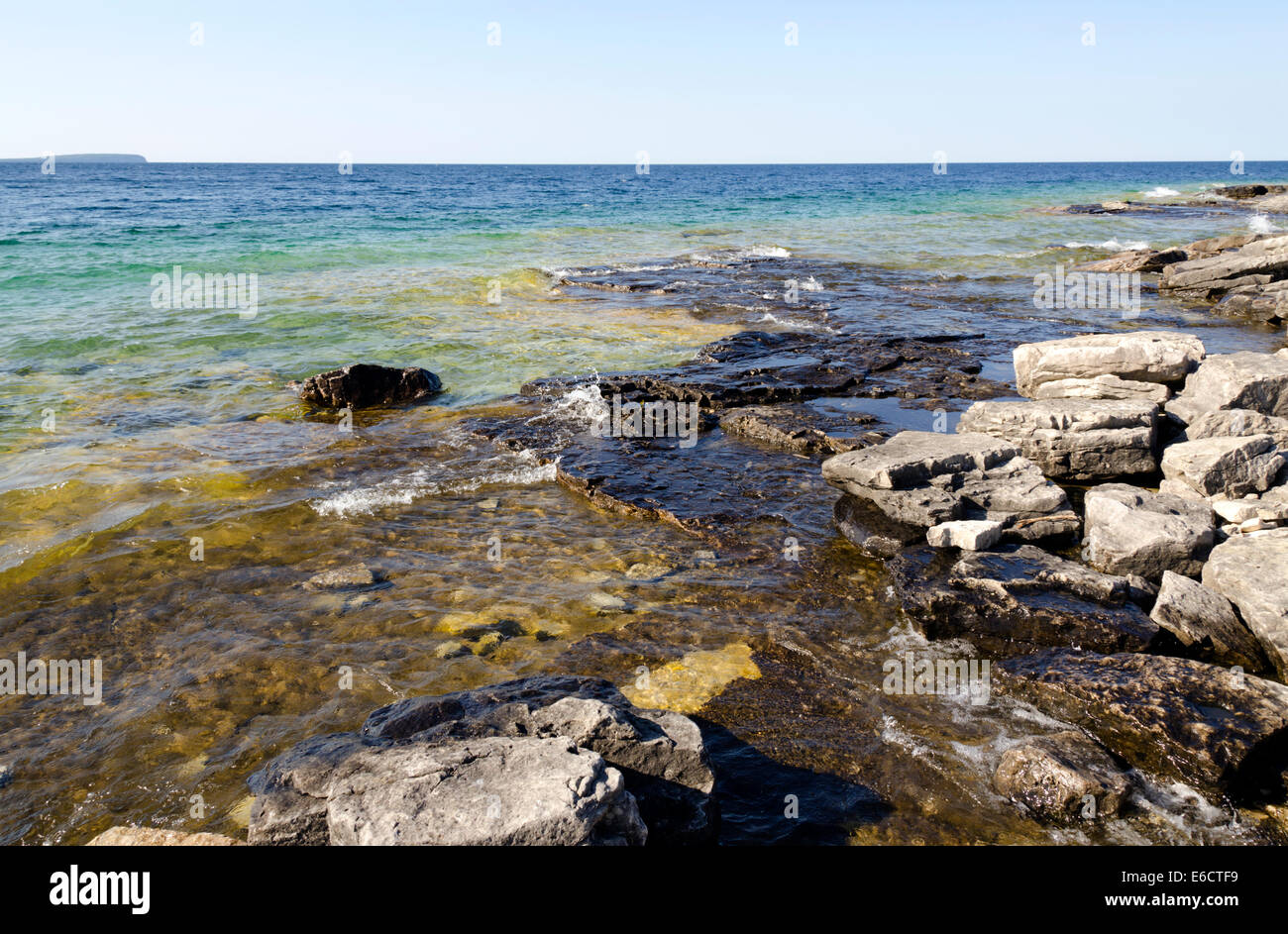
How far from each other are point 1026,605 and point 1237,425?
4648mm

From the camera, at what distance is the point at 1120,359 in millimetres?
10609

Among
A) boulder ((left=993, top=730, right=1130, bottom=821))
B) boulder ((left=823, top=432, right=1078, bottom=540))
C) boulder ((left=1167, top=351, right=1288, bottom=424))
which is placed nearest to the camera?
boulder ((left=993, top=730, right=1130, bottom=821))

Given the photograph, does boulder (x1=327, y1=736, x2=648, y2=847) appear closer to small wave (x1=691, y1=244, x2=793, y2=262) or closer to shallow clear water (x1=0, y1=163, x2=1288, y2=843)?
shallow clear water (x1=0, y1=163, x2=1288, y2=843)

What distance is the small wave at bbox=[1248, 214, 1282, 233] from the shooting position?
34075mm

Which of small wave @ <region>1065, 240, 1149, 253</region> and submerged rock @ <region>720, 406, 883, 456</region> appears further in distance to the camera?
small wave @ <region>1065, 240, 1149, 253</region>

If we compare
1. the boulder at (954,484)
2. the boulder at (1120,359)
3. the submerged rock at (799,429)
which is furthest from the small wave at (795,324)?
the boulder at (954,484)

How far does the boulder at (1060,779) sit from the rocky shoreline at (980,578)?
0.01 m

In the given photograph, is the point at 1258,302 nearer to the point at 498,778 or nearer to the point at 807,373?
the point at 807,373

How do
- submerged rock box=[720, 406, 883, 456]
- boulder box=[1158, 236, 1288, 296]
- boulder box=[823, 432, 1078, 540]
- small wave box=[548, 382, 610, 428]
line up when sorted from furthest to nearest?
boulder box=[1158, 236, 1288, 296] → small wave box=[548, 382, 610, 428] → submerged rock box=[720, 406, 883, 456] → boulder box=[823, 432, 1078, 540]

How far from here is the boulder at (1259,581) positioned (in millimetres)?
5660

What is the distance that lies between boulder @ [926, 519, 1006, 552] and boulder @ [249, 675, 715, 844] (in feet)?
13.6

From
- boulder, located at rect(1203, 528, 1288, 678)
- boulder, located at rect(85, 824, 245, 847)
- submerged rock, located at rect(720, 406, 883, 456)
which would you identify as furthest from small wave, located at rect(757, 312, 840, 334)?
boulder, located at rect(85, 824, 245, 847)
